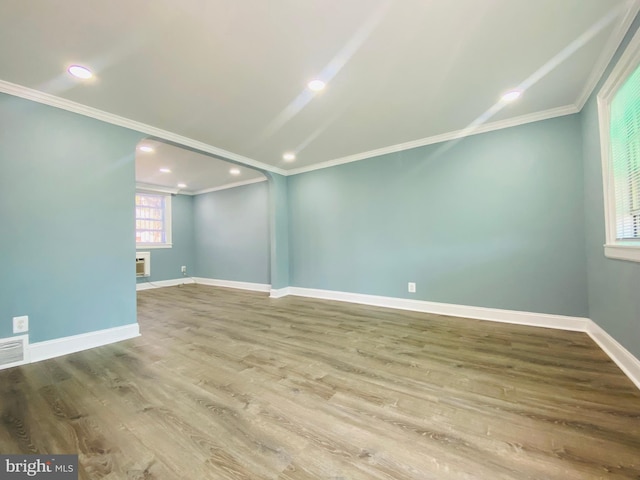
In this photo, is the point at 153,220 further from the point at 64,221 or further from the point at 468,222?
the point at 468,222

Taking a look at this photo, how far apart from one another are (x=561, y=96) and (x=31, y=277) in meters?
5.19

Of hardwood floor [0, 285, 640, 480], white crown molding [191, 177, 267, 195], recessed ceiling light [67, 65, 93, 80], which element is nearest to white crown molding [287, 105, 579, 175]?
white crown molding [191, 177, 267, 195]

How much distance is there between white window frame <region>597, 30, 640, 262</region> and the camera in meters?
1.76

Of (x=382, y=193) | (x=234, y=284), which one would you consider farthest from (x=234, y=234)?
(x=382, y=193)

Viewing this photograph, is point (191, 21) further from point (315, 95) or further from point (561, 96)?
point (561, 96)

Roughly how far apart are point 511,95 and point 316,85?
189 cm

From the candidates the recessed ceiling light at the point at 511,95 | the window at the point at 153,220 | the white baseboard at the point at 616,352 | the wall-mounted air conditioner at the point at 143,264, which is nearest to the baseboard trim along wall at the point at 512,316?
the white baseboard at the point at 616,352

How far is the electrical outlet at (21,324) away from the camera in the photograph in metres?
2.16

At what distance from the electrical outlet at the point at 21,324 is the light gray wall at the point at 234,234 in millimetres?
3436

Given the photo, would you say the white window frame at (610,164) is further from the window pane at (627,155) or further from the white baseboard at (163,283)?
the white baseboard at (163,283)

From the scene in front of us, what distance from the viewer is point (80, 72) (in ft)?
6.56

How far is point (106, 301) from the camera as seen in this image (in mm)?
2643

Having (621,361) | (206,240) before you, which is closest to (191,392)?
(621,361)

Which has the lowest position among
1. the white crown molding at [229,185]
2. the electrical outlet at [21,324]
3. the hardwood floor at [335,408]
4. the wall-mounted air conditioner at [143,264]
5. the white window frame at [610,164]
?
the hardwood floor at [335,408]
